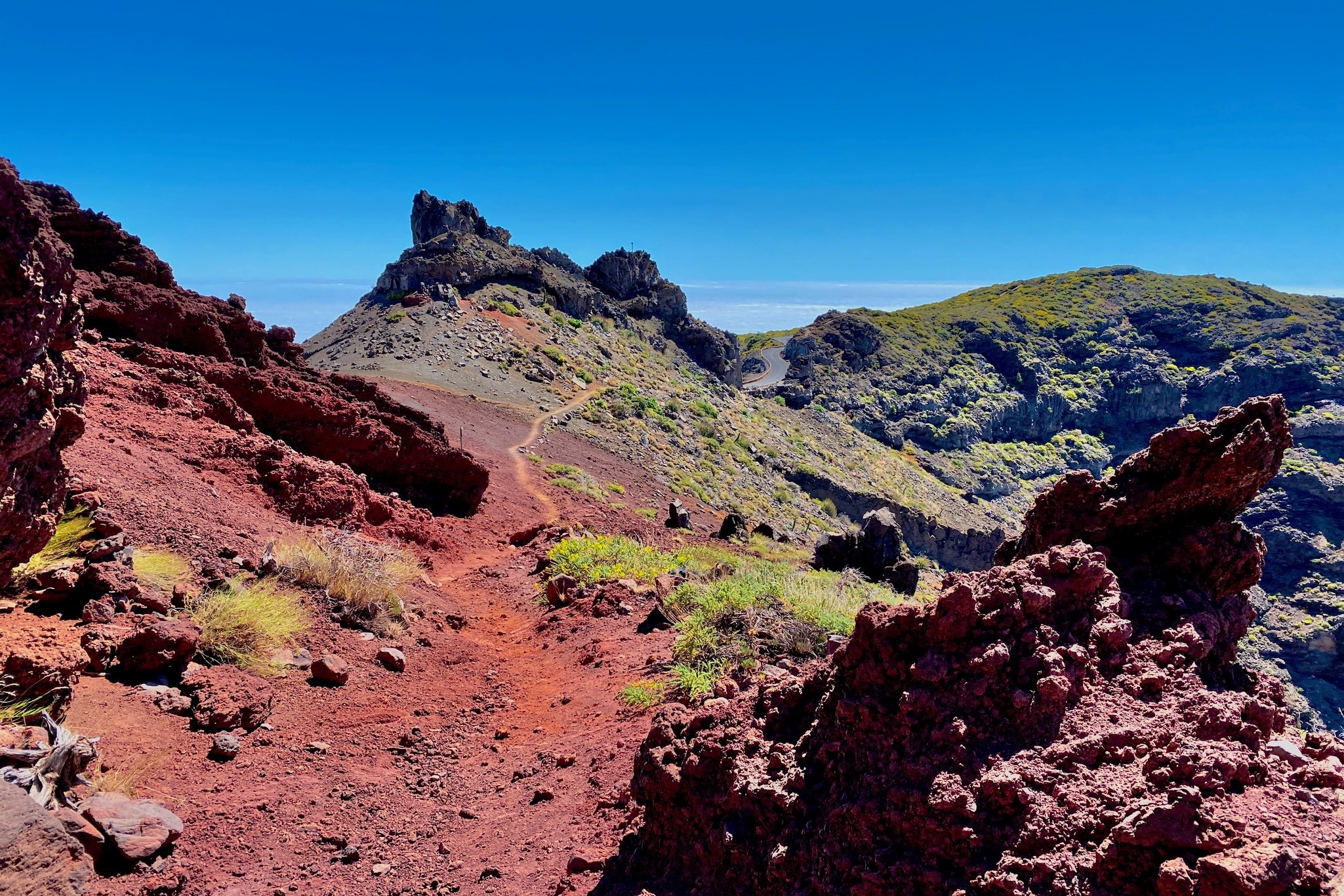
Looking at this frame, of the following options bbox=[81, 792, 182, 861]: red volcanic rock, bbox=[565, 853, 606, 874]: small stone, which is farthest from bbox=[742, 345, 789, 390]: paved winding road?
bbox=[81, 792, 182, 861]: red volcanic rock

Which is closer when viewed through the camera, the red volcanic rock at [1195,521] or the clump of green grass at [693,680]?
the red volcanic rock at [1195,521]

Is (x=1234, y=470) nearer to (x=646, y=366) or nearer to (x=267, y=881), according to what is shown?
(x=267, y=881)

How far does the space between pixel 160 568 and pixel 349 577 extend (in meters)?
1.61

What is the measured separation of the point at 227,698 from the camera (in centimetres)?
463

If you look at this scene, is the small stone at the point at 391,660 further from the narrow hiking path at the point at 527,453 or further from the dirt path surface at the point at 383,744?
the narrow hiking path at the point at 527,453

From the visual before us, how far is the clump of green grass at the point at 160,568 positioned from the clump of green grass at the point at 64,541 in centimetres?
36

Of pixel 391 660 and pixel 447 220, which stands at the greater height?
pixel 447 220

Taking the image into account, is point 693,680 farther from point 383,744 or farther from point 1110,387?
point 1110,387

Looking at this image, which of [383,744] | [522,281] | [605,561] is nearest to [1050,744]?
[383,744]

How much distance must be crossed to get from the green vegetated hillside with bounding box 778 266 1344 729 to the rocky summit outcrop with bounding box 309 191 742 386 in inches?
342

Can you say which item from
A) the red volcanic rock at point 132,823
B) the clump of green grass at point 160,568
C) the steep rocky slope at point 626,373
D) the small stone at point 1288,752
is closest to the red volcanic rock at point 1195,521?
the small stone at point 1288,752

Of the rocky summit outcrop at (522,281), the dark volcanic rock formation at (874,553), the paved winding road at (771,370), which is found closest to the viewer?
the dark volcanic rock formation at (874,553)

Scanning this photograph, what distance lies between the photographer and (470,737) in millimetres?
5309

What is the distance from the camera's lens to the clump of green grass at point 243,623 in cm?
511
